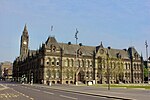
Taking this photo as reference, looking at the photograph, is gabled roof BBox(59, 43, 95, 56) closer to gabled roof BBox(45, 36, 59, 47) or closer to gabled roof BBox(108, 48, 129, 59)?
gabled roof BBox(45, 36, 59, 47)

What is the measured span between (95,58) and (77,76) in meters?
13.8

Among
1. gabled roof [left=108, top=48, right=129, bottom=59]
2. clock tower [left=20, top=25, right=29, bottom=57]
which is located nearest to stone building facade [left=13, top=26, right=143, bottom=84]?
gabled roof [left=108, top=48, right=129, bottom=59]

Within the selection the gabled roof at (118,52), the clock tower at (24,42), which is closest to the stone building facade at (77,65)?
the gabled roof at (118,52)

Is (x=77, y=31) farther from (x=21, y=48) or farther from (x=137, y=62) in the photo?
(x=21, y=48)

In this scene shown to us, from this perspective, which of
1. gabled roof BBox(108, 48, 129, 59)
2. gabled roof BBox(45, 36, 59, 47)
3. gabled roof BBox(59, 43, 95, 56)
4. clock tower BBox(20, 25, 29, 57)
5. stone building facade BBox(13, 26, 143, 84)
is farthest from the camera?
clock tower BBox(20, 25, 29, 57)

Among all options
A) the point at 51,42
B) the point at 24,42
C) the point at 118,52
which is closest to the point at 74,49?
the point at 51,42

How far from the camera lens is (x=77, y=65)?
3944 inches

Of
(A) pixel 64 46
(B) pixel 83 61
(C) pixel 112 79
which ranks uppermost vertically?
(A) pixel 64 46

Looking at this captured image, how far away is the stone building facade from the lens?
93188 mm

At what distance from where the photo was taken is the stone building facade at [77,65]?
9319 centimetres

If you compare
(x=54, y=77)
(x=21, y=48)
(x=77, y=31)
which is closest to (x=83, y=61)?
(x=54, y=77)

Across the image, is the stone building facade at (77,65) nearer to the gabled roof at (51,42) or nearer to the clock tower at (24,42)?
the gabled roof at (51,42)

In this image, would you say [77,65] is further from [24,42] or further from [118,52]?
[24,42]

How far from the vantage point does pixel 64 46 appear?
102 meters
